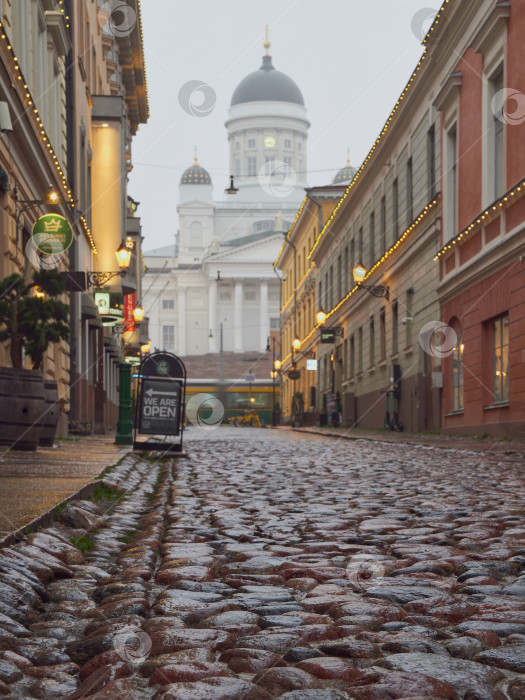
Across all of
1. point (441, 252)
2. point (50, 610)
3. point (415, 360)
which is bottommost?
point (50, 610)

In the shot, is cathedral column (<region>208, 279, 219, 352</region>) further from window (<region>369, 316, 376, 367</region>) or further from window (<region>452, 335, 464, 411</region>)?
window (<region>452, 335, 464, 411</region>)

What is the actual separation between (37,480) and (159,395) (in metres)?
5.67

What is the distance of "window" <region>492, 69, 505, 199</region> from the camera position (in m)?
17.4

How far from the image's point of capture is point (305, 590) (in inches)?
145

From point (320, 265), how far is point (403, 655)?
1768 inches

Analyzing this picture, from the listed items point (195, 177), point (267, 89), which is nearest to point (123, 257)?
point (195, 177)

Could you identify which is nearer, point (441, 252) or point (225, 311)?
point (441, 252)

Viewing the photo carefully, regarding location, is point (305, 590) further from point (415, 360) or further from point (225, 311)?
point (225, 311)

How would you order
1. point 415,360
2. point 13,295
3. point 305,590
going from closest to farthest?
1. point 305,590
2. point 13,295
3. point 415,360

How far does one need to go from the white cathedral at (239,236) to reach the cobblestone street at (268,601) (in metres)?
92.7

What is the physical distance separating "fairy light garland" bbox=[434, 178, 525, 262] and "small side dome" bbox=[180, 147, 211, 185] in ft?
354

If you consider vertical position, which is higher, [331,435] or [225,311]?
[225,311]

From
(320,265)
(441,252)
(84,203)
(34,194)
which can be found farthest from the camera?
(320,265)

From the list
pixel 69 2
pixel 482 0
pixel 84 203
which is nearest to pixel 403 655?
pixel 482 0
